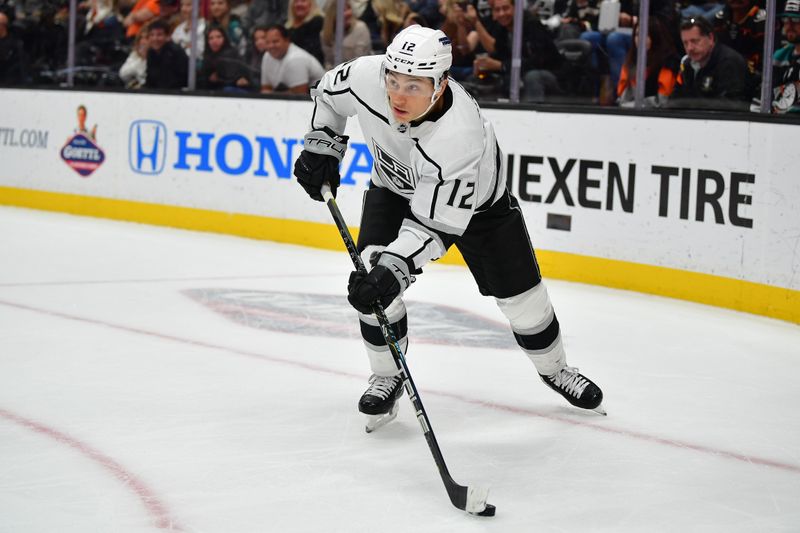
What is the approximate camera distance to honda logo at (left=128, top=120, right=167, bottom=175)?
294 inches

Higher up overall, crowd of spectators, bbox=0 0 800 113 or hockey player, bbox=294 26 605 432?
crowd of spectators, bbox=0 0 800 113

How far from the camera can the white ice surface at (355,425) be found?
2377 millimetres

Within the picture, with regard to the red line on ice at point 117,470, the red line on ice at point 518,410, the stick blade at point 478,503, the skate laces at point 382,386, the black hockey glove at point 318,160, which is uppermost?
the black hockey glove at point 318,160

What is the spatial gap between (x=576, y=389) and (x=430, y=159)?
37.2 inches

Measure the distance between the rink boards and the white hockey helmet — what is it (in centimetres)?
16

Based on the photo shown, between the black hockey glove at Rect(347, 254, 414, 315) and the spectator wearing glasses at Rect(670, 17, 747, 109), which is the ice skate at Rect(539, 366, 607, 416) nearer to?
the black hockey glove at Rect(347, 254, 414, 315)

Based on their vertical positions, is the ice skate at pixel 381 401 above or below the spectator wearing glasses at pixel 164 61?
below

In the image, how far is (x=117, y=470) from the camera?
8.43 feet

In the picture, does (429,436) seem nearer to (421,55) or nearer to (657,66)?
(421,55)

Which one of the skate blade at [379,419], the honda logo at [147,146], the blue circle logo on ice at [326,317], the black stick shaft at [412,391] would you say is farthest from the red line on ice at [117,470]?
the honda logo at [147,146]

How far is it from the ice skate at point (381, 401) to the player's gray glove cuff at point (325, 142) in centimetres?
62

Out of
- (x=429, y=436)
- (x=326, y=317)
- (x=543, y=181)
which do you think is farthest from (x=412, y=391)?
(x=543, y=181)

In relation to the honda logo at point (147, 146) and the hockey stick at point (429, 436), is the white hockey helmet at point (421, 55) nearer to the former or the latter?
the hockey stick at point (429, 436)

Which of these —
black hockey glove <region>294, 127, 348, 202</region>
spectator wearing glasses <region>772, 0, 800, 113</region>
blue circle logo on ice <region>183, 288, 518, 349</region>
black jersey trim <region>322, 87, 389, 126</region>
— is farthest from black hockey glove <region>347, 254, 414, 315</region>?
spectator wearing glasses <region>772, 0, 800, 113</region>
